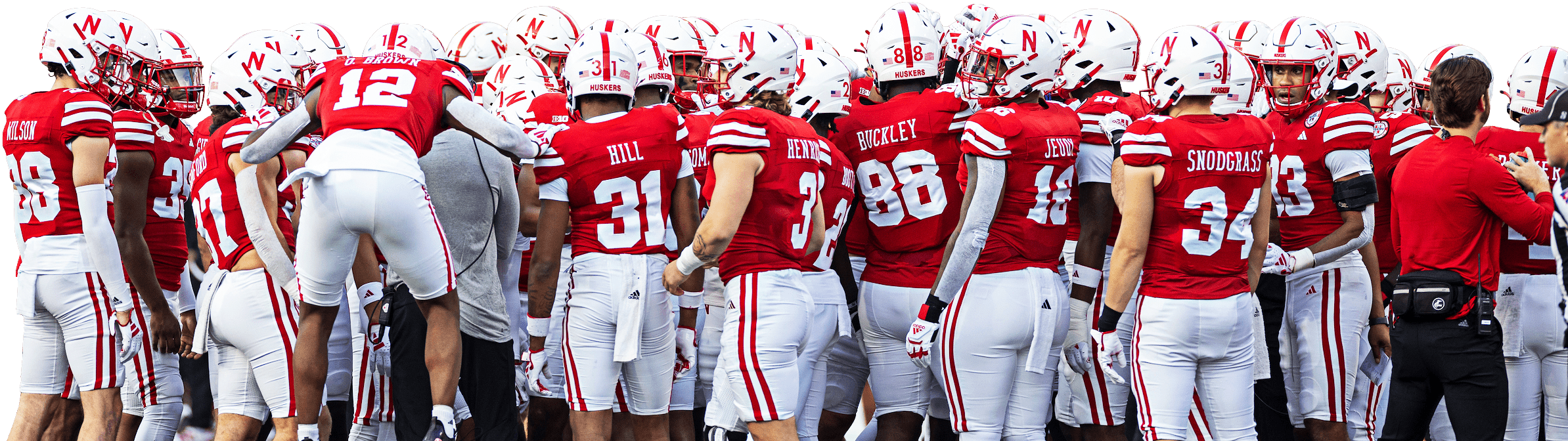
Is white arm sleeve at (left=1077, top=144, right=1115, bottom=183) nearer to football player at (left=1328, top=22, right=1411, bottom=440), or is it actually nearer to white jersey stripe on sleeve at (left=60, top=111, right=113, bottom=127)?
football player at (left=1328, top=22, right=1411, bottom=440)

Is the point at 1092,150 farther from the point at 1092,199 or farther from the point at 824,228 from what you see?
the point at 824,228

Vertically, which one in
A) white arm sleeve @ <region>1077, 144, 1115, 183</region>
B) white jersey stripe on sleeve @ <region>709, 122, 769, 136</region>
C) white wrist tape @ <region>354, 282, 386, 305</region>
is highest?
white jersey stripe on sleeve @ <region>709, 122, 769, 136</region>

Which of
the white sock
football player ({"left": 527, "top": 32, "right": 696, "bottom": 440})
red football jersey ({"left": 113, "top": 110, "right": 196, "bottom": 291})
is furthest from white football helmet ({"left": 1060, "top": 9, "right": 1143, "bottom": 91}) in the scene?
red football jersey ({"left": 113, "top": 110, "right": 196, "bottom": 291})

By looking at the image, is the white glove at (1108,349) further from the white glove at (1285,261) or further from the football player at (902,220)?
the white glove at (1285,261)

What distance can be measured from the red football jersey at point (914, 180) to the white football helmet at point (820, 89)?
405 mm

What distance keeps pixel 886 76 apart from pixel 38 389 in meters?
5.16

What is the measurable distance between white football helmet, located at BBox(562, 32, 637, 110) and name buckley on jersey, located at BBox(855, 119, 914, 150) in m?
1.29

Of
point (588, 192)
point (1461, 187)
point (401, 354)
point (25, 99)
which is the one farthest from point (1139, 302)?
point (25, 99)

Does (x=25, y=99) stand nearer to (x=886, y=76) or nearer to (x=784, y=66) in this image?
(x=784, y=66)

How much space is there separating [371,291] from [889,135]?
2.80m

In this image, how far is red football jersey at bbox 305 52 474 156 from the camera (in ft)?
18.8

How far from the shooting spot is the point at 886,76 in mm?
7359

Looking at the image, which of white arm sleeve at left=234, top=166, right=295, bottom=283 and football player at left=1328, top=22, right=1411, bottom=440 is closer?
white arm sleeve at left=234, top=166, right=295, bottom=283

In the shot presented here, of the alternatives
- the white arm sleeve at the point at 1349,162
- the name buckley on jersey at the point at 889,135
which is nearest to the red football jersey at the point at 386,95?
the name buckley on jersey at the point at 889,135
